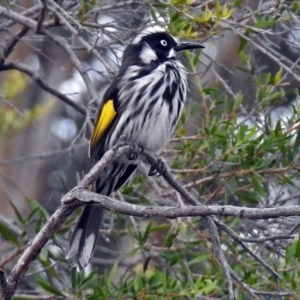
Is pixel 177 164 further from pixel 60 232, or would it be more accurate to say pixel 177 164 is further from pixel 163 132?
pixel 60 232

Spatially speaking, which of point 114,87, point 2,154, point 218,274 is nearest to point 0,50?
point 114,87

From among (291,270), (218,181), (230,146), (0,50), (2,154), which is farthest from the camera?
(2,154)

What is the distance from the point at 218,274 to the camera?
4.28 m

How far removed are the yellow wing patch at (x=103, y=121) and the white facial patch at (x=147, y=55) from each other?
13.6 inches

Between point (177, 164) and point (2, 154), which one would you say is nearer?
point (177, 164)

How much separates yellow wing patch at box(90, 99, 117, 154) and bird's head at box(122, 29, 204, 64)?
0.38 meters

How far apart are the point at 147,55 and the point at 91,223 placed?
1.05 meters

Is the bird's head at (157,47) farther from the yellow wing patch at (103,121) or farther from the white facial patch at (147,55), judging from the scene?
the yellow wing patch at (103,121)

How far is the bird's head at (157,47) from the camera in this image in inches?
188

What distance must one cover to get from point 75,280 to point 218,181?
1.00 metres

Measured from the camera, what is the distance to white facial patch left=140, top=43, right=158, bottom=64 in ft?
15.7

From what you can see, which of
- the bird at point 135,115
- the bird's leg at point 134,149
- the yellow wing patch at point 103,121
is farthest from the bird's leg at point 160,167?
the yellow wing patch at point 103,121

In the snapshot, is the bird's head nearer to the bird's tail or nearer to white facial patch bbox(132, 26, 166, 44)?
white facial patch bbox(132, 26, 166, 44)

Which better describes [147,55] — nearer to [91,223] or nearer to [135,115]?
[135,115]
